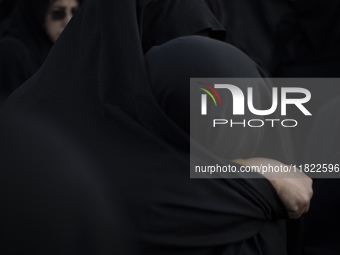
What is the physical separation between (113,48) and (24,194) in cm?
38

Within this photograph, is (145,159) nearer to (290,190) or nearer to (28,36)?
(290,190)

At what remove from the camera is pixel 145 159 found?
126cm

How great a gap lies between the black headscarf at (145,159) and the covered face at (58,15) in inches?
56.9

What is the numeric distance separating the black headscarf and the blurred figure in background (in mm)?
1381

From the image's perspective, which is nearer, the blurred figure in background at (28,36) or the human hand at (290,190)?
the human hand at (290,190)

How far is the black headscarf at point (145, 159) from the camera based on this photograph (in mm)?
1248

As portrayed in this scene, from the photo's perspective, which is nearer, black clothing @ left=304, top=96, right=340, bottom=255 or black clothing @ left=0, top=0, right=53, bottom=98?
black clothing @ left=304, top=96, right=340, bottom=255

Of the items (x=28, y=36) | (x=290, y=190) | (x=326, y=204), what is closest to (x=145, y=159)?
(x=290, y=190)

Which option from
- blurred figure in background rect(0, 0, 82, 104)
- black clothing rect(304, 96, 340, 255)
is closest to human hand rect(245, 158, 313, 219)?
black clothing rect(304, 96, 340, 255)

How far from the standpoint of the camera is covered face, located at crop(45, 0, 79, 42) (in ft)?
9.05

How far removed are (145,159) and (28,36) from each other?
73.2 inches

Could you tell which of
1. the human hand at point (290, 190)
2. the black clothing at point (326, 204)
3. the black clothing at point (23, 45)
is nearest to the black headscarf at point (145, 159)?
the human hand at point (290, 190)

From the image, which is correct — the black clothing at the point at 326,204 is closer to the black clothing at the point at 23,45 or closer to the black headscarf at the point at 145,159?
the black headscarf at the point at 145,159

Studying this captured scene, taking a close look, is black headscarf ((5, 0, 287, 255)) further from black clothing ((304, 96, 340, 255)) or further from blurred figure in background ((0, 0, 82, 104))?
blurred figure in background ((0, 0, 82, 104))
